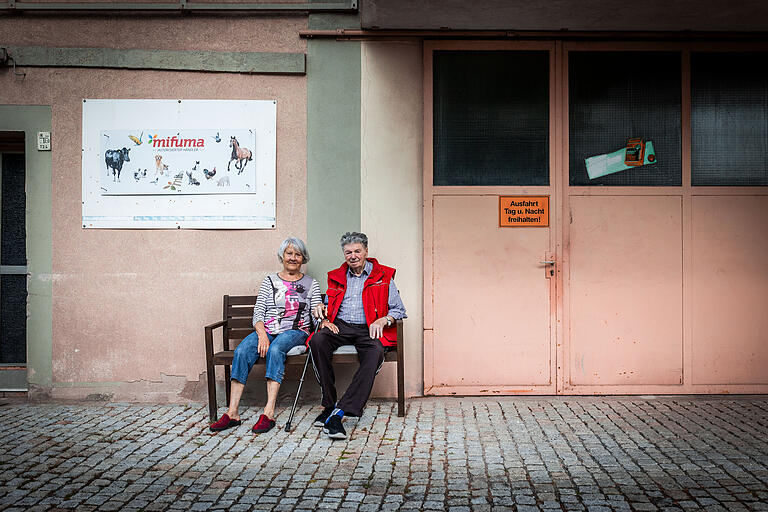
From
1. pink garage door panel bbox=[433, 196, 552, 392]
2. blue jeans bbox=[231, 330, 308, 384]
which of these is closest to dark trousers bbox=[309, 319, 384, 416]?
blue jeans bbox=[231, 330, 308, 384]

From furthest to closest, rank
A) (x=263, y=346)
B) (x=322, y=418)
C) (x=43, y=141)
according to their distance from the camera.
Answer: (x=43, y=141) → (x=263, y=346) → (x=322, y=418)

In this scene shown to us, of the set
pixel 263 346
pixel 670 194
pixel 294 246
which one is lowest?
pixel 263 346

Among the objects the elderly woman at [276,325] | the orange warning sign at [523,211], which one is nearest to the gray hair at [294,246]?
the elderly woman at [276,325]

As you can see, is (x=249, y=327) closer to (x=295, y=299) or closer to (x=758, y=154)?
(x=295, y=299)

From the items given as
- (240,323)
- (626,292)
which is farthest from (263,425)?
(626,292)

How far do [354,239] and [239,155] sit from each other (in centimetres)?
139

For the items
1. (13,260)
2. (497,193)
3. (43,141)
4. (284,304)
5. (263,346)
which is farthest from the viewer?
(13,260)

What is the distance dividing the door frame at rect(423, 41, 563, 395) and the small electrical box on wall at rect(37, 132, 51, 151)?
3.43 meters

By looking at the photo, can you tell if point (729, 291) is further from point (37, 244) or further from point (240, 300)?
point (37, 244)

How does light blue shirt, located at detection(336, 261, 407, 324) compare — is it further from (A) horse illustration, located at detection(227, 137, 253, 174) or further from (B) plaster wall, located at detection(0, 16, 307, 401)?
(A) horse illustration, located at detection(227, 137, 253, 174)

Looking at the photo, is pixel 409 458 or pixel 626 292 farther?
pixel 626 292

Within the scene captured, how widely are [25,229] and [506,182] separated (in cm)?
458

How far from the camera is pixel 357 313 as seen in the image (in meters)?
5.36

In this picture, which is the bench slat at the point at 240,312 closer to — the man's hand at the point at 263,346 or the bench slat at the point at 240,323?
the bench slat at the point at 240,323
